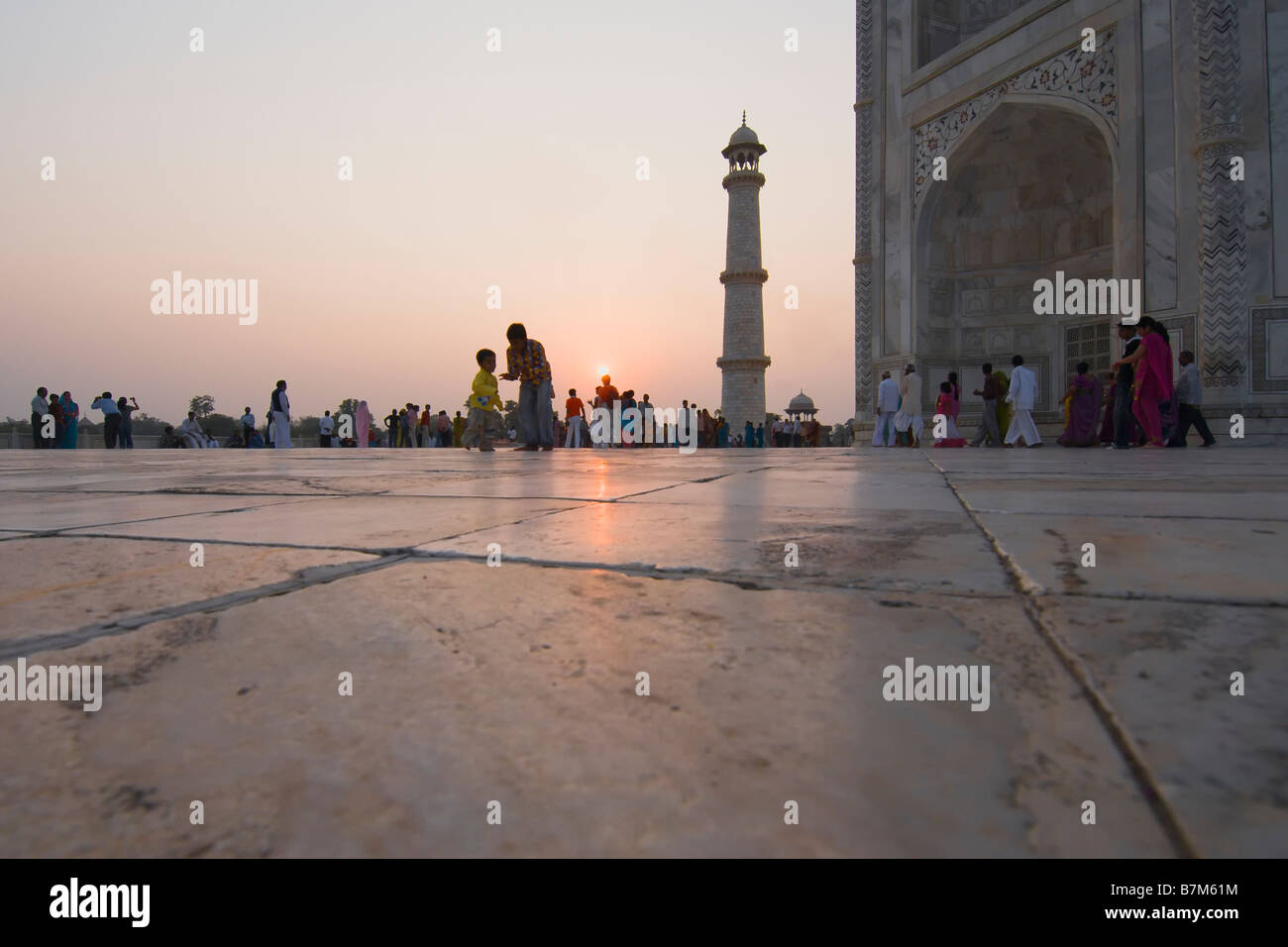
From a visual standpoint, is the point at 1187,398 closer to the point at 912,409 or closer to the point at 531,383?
the point at 912,409

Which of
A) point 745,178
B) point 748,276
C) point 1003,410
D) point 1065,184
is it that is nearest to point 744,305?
point 748,276

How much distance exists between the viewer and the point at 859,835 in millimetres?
400

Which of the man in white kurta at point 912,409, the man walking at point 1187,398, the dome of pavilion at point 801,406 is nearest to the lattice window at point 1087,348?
the man in white kurta at point 912,409

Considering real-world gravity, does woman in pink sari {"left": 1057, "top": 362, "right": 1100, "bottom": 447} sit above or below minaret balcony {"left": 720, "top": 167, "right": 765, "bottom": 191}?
below

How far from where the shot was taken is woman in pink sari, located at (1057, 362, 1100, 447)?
28.6 ft

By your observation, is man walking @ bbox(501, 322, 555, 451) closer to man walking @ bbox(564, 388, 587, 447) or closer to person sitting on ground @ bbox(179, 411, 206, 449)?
man walking @ bbox(564, 388, 587, 447)

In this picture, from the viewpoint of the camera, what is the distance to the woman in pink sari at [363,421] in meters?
16.2

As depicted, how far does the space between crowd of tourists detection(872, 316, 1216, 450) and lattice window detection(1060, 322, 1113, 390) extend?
0.62 m

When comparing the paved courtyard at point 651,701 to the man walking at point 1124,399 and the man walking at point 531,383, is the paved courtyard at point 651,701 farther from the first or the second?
the man walking at point 1124,399

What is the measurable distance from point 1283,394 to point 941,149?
A: 630 cm

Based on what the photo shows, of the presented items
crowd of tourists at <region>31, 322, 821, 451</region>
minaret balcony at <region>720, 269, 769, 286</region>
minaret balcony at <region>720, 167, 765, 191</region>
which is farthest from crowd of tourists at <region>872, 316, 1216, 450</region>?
minaret balcony at <region>720, 167, 765, 191</region>
